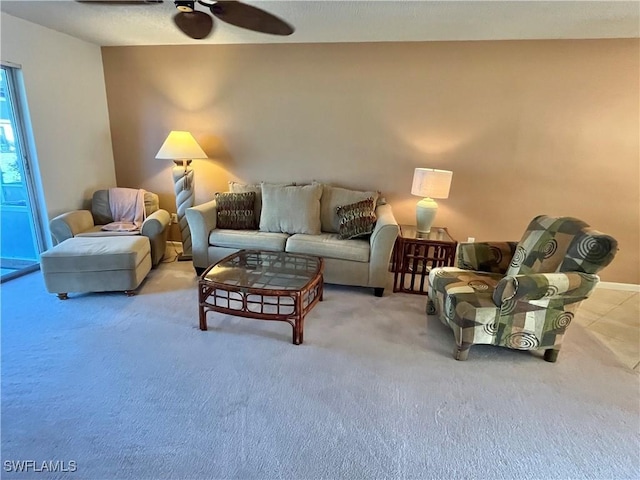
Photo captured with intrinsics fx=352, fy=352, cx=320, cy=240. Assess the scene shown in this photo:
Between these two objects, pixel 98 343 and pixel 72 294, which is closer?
pixel 98 343

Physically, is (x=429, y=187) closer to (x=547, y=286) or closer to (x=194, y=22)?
(x=547, y=286)

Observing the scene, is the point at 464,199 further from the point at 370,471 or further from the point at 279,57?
the point at 370,471

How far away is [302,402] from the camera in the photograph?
191cm

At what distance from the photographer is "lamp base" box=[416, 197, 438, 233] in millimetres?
3346

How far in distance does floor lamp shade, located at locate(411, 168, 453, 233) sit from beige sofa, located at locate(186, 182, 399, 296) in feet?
1.06

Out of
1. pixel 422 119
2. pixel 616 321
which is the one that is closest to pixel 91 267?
pixel 422 119

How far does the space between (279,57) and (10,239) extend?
3.36 m

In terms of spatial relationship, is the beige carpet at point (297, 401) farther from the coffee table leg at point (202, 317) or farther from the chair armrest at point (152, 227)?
the chair armrest at point (152, 227)

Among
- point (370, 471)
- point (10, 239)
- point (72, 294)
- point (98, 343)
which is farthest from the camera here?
point (10, 239)

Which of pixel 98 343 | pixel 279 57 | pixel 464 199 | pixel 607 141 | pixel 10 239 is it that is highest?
pixel 279 57

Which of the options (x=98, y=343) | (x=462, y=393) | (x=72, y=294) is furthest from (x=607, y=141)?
(x=72, y=294)

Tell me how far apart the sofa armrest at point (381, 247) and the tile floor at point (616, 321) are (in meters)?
1.65

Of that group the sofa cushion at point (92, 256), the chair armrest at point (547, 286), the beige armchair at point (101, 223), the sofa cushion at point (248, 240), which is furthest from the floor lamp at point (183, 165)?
the chair armrest at point (547, 286)

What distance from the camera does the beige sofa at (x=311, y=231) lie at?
319 cm
